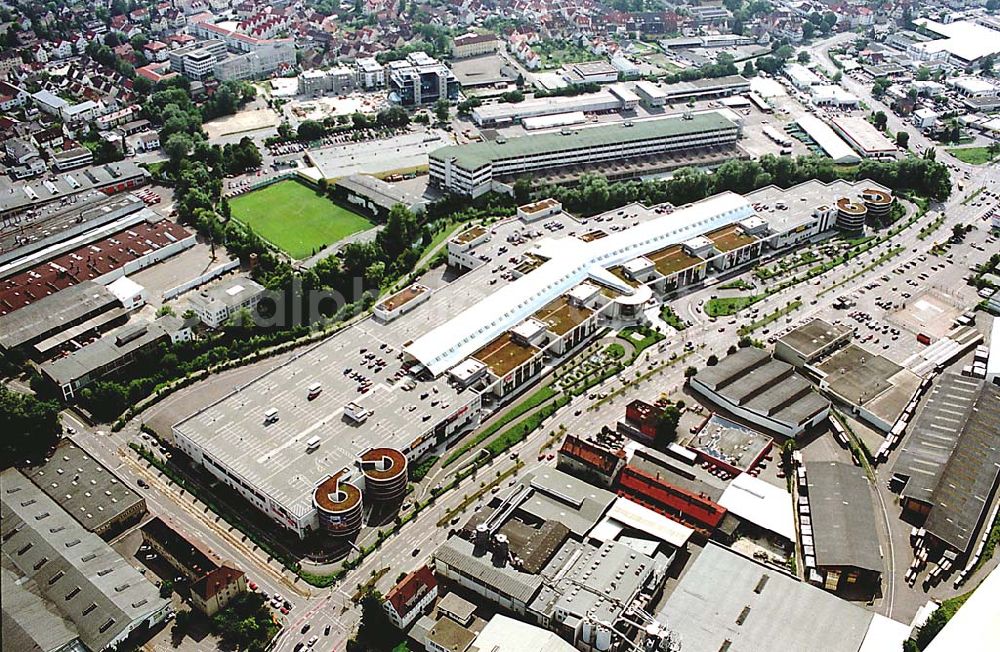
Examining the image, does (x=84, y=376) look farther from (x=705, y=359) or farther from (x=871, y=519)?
(x=871, y=519)

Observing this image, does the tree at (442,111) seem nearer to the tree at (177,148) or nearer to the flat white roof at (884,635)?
the tree at (177,148)

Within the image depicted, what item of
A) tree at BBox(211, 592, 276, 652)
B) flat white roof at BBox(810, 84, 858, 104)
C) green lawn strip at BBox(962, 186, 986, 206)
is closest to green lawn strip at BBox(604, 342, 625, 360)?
tree at BBox(211, 592, 276, 652)

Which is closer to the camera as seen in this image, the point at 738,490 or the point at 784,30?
the point at 738,490

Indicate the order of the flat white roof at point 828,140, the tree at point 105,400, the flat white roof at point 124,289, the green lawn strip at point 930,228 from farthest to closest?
1. the flat white roof at point 828,140
2. the green lawn strip at point 930,228
3. the flat white roof at point 124,289
4. the tree at point 105,400

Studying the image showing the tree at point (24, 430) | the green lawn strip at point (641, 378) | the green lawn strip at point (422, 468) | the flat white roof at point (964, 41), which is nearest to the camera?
the tree at point (24, 430)

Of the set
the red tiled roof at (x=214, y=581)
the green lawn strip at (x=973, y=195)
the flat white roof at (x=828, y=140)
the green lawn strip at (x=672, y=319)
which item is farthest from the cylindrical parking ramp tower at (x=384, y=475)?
the flat white roof at (x=828, y=140)

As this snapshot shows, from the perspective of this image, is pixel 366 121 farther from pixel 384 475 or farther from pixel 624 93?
pixel 384 475

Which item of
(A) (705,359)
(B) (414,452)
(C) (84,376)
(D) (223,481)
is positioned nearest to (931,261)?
(A) (705,359)
